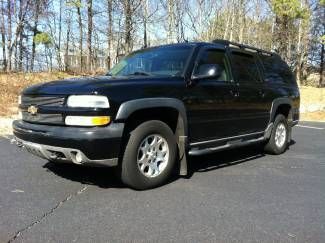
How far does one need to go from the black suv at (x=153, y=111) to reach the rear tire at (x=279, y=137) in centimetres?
55

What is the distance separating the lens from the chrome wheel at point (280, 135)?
8492 millimetres

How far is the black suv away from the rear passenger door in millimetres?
15

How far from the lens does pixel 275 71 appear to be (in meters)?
8.49

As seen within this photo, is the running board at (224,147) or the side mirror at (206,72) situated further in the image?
the running board at (224,147)

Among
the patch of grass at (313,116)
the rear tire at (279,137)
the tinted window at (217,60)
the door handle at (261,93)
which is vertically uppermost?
the tinted window at (217,60)

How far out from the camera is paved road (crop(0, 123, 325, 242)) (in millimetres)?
4281

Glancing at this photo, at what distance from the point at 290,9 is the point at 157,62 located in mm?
20579

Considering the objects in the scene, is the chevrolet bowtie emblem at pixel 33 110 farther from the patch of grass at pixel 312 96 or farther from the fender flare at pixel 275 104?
the patch of grass at pixel 312 96

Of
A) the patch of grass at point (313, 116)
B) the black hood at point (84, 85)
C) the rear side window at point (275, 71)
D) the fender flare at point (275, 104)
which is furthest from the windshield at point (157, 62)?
the patch of grass at point (313, 116)

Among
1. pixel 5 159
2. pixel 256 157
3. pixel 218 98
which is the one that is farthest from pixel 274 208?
pixel 5 159

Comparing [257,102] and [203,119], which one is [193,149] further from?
[257,102]

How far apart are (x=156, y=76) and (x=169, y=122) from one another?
616 mm

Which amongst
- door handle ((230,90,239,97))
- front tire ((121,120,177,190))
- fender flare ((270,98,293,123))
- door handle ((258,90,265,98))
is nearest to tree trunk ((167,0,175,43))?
fender flare ((270,98,293,123))

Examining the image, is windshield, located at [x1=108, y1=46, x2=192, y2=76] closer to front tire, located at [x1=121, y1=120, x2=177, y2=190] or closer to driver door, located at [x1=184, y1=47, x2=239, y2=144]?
driver door, located at [x1=184, y1=47, x2=239, y2=144]
